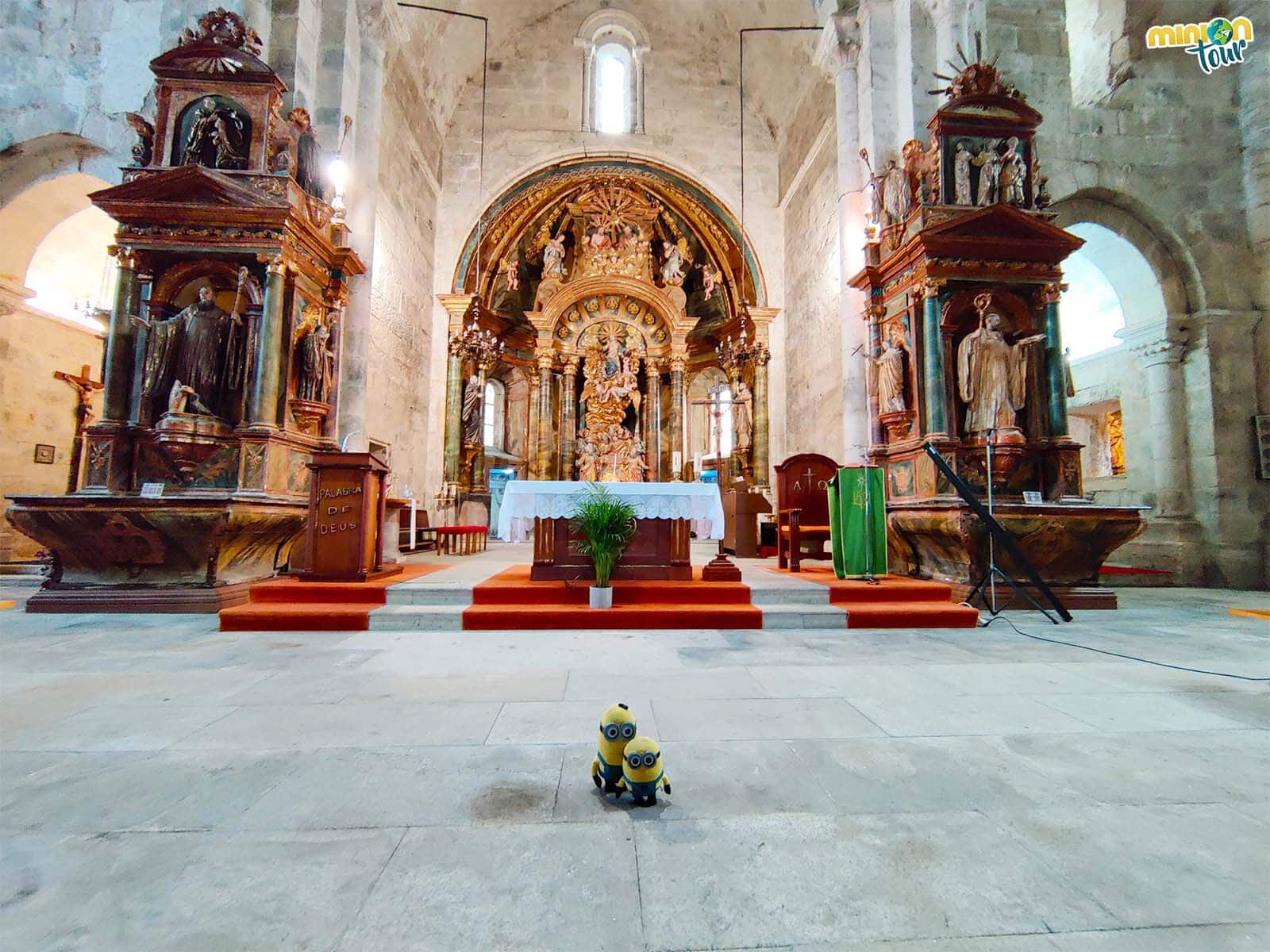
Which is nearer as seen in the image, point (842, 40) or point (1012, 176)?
point (1012, 176)

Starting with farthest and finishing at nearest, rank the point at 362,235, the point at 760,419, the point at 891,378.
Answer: the point at 760,419 < the point at 362,235 < the point at 891,378

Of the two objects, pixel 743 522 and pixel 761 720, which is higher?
pixel 743 522

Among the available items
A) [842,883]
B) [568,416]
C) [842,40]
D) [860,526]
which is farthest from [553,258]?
[842,883]

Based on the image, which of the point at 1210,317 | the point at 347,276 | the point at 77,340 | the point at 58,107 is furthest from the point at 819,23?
the point at 77,340

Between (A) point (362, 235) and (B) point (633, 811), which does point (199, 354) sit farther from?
(B) point (633, 811)

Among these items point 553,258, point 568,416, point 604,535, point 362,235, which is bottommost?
point 604,535

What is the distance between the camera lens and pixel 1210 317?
26.5 feet

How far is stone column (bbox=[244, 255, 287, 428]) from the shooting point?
5.88m

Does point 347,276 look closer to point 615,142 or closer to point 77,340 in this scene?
point 77,340

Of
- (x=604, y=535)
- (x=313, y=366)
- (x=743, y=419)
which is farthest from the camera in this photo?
(x=743, y=419)

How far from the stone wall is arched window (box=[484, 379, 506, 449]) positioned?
7257 millimetres

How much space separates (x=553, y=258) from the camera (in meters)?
13.5

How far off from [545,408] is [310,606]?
31.0 ft

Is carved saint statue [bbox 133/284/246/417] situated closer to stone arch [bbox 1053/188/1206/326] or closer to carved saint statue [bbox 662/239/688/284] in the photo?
carved saint statue [bbox 662/239/688/284]
